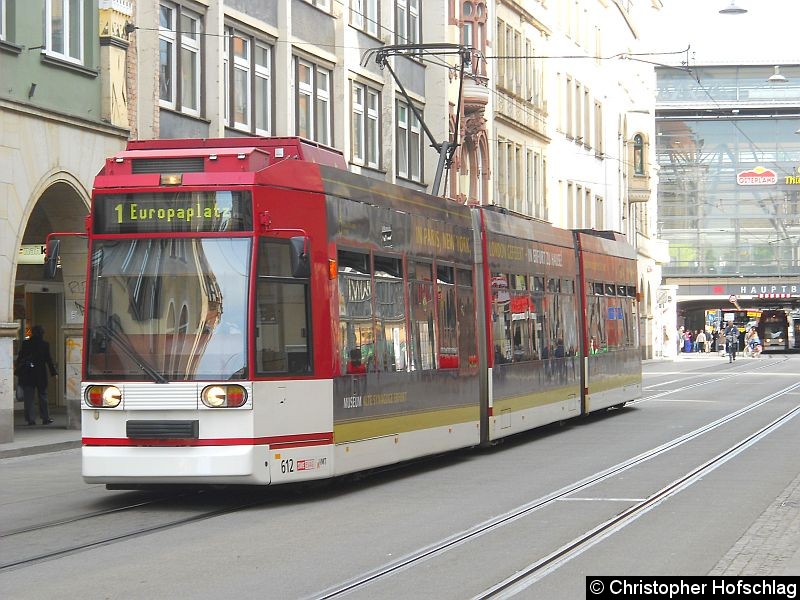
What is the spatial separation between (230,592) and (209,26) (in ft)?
74.4

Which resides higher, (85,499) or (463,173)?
(463,173)

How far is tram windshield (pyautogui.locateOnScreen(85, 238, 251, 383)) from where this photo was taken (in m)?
13.7

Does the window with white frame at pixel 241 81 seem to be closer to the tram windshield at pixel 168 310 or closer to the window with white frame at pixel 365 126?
the window with white frame at pixel 365 126

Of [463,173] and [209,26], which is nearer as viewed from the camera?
[209,26]

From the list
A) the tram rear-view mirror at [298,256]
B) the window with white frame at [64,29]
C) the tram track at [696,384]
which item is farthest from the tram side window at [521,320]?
the tram track at [696,384]

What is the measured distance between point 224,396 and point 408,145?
97.5ft

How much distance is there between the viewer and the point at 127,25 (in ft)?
89.4

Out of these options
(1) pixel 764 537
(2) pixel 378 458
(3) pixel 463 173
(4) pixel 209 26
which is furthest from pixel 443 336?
(3) pixel 463 173

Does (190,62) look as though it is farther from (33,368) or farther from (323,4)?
(33,368)

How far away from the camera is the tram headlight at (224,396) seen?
1356cm

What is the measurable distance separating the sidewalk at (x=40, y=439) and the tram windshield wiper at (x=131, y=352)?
25.8 feet

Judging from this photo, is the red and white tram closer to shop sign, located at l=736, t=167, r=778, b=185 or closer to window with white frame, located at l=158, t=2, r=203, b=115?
window with white frame, located at l=158, t=2, r=203, b=115

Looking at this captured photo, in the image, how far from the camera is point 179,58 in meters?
29.7

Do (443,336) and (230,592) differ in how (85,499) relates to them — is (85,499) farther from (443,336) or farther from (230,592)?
(230,592)
